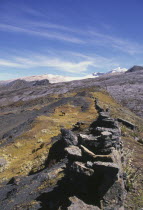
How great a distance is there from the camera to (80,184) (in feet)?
33.0

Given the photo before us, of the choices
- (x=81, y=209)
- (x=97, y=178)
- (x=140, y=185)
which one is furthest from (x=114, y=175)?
(x=140, y=185)

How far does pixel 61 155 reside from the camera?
62.1 feet

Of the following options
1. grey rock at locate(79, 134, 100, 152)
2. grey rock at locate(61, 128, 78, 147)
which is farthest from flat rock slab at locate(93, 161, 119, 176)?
grey rock at locate(61, 128, 78, 147)

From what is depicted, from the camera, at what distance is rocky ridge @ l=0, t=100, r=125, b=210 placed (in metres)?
9.26

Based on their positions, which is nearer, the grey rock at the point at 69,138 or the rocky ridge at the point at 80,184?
the rocky ridge at the point at 80,184

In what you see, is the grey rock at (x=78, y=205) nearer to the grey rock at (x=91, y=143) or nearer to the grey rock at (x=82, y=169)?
the grey rock at (x=82, y=169)

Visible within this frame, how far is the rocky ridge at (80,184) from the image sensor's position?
30.4ft

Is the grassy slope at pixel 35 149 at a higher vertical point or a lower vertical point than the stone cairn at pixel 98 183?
lower

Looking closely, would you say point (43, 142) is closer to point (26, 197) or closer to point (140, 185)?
point (26, 197)

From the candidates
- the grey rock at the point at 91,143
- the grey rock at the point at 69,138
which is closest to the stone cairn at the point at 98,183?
the grey rock at the point at 91,143

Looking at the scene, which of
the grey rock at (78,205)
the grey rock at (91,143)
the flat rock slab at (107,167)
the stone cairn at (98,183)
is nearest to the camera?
the grey rock at (78,205)

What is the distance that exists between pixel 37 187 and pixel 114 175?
670 cm

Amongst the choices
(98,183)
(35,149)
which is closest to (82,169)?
(98,183)


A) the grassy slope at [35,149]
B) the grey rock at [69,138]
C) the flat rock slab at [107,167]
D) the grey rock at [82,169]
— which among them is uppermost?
the flat rock slab at [107,167]
